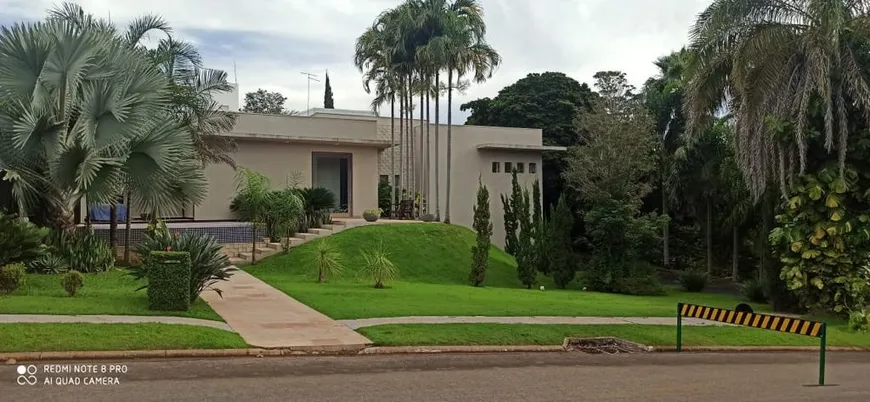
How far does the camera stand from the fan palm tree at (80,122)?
1484 cm

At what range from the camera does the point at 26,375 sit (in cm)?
768

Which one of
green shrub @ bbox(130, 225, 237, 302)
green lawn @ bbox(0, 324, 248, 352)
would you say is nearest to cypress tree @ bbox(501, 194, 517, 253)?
green shrub @ bbox(130, 225, 237, 302)

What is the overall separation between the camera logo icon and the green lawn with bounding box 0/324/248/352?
1.87ft

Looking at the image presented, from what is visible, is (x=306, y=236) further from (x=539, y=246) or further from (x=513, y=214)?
(x=513, y=214)

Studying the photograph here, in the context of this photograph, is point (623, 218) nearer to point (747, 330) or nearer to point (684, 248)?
point (747, 330)

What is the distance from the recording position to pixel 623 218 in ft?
86.4

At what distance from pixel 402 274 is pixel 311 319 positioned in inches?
390

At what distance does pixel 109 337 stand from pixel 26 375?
66.0 inches

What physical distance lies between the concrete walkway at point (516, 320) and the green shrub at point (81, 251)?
7685 mm

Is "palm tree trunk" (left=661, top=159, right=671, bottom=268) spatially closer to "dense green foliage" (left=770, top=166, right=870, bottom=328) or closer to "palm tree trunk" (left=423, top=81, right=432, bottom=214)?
"palm tree trunk" (left=423, top=81, right=432, bottom=214)

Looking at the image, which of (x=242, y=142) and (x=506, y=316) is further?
(x=242, y=142)

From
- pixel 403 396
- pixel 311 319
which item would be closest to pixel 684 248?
pixel 311 319

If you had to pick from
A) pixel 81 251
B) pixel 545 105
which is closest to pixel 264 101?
pixel 545 105

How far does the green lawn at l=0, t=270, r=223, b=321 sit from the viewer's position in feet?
37.0
